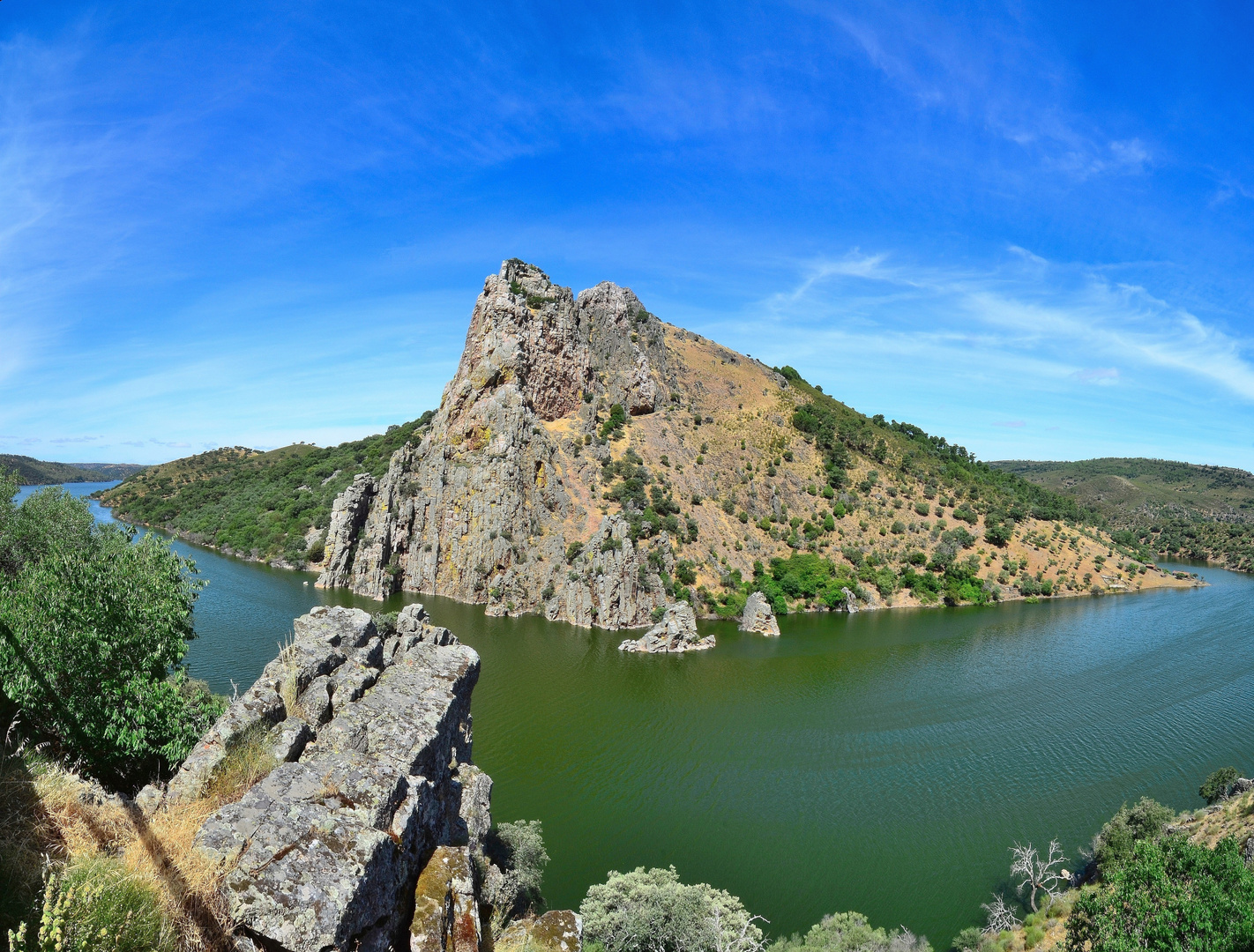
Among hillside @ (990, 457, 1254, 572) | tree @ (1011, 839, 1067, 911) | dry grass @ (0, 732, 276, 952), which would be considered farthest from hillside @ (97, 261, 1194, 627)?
dry grass @ (0, 732, 276, 952)

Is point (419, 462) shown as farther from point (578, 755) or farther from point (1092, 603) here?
point (1092, 603)

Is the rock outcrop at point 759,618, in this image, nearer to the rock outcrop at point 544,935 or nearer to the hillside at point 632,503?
the hillside at point 632,503

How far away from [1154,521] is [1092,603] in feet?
321

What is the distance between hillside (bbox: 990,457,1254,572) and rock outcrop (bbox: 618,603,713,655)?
81804 millimetres

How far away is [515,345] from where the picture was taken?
6606 centimetres

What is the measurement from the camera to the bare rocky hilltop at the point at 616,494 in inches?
2232

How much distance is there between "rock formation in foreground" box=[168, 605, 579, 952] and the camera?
6.27m

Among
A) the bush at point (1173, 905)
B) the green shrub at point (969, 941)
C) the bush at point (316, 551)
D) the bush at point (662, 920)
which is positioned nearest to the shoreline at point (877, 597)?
the bush at point (316, 551)

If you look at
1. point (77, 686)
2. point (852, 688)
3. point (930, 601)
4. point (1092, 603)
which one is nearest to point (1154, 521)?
point (1092, 603)

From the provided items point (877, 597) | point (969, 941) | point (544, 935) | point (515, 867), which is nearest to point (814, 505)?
A: point (877, 597)

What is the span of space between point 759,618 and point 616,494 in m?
19.3

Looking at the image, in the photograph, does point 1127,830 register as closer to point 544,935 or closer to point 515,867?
point 515,867

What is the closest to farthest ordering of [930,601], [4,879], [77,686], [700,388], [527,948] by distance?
[4,879], [527,948], [77,686], [930,601], [700,388]

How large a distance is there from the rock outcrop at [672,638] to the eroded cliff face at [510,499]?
4998 millimetres
